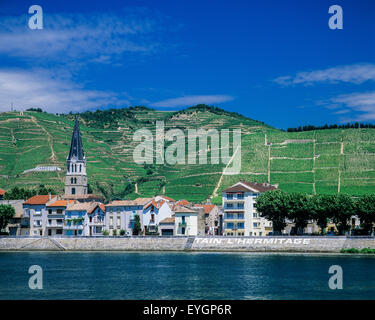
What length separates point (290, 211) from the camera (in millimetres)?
85125

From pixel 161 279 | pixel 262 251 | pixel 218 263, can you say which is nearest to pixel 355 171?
pixel 262 251

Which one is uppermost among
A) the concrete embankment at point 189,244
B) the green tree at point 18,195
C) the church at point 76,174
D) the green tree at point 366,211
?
the church at point 76,174

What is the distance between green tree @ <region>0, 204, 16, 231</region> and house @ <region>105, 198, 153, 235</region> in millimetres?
15680

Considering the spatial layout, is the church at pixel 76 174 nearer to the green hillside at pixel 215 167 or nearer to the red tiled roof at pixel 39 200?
the green hillside at pixel 215 167

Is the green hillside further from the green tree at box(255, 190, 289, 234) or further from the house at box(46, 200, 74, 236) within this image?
the green tree at box(255, 190, 289, 234)

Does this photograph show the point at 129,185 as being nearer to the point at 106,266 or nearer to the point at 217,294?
the point at 106,266

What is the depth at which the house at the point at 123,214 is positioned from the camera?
10031cm

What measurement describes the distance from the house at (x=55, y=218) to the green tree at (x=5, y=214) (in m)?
6.33

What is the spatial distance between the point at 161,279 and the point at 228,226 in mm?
44555

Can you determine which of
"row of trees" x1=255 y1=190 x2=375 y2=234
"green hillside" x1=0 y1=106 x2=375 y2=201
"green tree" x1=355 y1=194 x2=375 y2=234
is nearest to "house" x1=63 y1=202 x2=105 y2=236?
"row of trees" x1=255 y1=190 x2=375 y2=234

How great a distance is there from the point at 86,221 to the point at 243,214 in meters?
26.7

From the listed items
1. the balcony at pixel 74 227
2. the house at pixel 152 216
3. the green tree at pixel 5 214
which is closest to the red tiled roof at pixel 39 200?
Result: the green tree at pixel 5 214

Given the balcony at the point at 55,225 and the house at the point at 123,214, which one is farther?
the balcony at the point at 55,225

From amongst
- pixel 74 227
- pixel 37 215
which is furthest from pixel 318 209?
pixel 37 215
